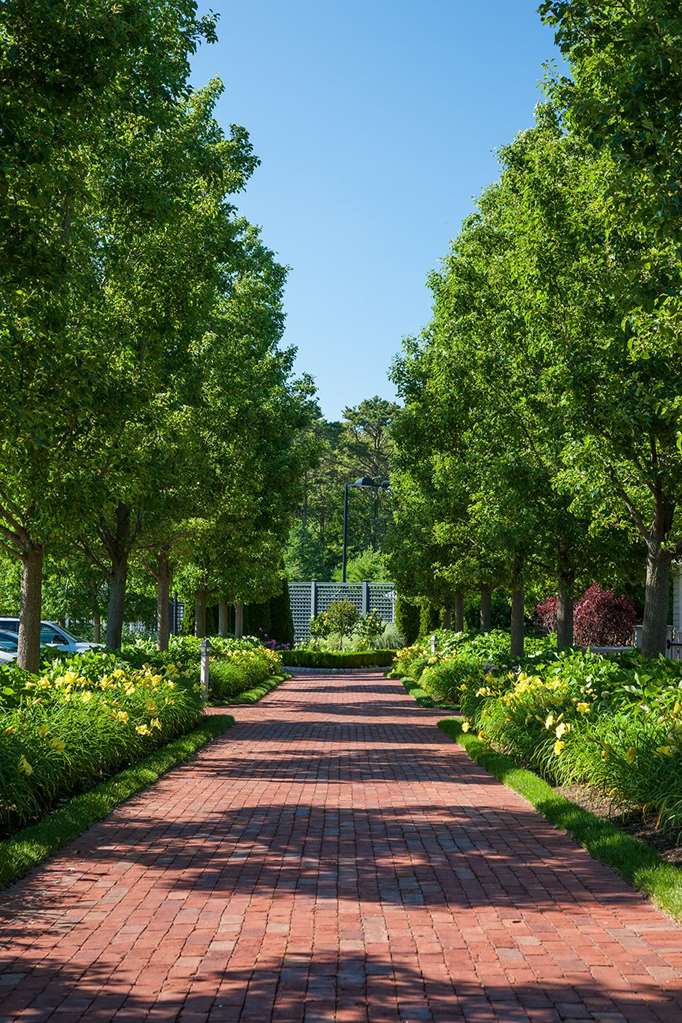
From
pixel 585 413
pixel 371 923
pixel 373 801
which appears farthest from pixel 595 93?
pixel 371 923

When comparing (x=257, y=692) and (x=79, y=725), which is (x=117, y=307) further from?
(x=257, y=692)

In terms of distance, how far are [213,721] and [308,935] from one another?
11722 mm

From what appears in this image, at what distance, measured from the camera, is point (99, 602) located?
39.0 m

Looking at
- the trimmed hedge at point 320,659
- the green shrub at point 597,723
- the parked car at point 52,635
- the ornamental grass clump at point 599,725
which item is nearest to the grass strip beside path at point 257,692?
the parked car at point 52,635

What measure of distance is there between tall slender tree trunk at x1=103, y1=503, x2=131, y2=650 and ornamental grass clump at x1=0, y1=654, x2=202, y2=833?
2387mm

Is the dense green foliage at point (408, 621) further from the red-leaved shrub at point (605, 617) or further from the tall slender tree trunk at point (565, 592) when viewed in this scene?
the tall slender tree trunk at point (565, 592)

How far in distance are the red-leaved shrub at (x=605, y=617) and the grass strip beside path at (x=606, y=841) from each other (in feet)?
75.7

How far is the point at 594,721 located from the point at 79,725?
4.95 meters

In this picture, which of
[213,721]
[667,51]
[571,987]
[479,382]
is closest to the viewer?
[571,987]

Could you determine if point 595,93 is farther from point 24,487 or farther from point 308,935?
point 308,935

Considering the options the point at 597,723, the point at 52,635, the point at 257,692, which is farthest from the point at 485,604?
the point at 597,723

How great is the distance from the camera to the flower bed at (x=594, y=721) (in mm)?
8836

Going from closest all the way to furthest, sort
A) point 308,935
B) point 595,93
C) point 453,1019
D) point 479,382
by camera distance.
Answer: point 453,1019
point 308,935
point 595,93
point 479,382

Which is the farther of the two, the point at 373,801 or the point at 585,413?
the point at 585,413
